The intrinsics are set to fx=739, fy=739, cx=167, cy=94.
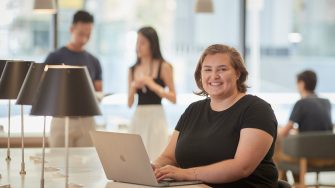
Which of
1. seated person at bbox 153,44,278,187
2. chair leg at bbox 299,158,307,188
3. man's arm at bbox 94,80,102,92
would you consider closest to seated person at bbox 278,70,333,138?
chair leg at bbox 299,158,307,188

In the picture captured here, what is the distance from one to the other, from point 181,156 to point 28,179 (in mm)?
743

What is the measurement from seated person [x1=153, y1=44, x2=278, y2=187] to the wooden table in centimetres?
19

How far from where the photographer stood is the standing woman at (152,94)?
5844 mm

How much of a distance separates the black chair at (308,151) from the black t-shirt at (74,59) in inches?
75.7

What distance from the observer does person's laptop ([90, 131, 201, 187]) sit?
3109mm

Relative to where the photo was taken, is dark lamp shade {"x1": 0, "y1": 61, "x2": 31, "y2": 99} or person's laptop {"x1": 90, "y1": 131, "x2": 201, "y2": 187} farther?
dark lamp shade {"x1": 0, "y1": 61, "x2": 31, "y2": 99}

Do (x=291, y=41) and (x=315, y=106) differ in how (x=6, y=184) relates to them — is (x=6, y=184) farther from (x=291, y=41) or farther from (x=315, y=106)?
(x=291, y=41)

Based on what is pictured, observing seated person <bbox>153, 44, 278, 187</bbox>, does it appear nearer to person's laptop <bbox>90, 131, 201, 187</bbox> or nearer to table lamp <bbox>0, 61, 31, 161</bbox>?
person's laptop <bbox>90, 131, 201, 187</bbox>

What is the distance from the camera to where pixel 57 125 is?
5484 millimetres

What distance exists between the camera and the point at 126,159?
3201mm

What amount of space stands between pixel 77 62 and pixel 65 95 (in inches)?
122

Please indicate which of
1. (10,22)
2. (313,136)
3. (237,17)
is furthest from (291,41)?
(10,22)

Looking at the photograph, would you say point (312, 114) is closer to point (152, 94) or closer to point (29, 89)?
point (152, 94)

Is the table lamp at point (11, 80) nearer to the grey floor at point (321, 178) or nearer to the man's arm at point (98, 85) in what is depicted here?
the man's arm at point (98, 85)
